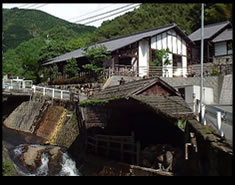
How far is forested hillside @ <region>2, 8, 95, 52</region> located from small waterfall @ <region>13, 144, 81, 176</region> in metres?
46.6

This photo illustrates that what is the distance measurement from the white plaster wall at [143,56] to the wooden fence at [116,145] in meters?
11.6

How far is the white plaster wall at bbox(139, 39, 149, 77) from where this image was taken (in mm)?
25719

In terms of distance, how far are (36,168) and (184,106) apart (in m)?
8.49

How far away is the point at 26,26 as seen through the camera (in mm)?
65500

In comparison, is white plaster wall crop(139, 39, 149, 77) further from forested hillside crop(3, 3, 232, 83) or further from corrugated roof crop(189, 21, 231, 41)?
forested hillside crop(3, 3, 232, 83)

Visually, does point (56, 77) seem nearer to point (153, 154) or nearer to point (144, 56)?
point (144, 56)

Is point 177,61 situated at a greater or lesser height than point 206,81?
greater

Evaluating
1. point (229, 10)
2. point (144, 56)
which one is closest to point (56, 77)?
point (144, 56)

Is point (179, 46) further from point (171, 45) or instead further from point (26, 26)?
point (26, 26)

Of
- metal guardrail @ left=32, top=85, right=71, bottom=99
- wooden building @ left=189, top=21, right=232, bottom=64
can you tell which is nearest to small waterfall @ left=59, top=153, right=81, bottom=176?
metal guardrail @ left=32, top=85, right=71, bottom=99

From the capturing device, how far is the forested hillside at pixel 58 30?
36.3 meters

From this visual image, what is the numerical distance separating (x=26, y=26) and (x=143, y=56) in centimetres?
4913

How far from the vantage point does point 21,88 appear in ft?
71.3

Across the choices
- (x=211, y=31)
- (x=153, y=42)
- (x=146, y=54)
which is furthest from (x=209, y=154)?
(x=211, y=31)
